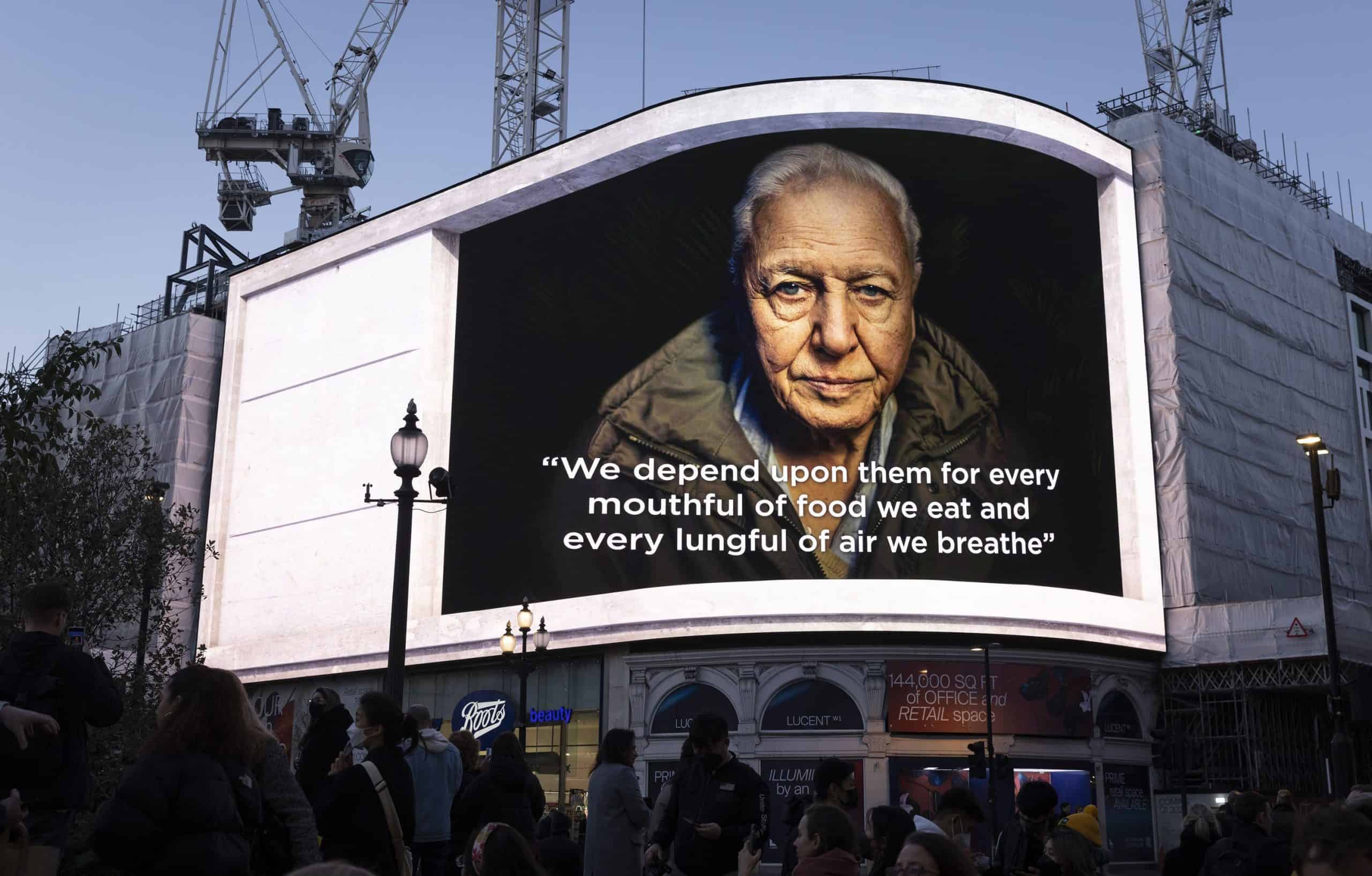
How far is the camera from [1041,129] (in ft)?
146

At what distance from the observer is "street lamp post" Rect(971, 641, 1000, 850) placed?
34.7 metres

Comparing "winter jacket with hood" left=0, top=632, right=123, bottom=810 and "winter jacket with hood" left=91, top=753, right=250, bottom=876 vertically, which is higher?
"winter jacket with hood" left=0, top=632, right=123, bottom=810

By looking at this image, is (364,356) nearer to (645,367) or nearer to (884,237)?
(645,367)

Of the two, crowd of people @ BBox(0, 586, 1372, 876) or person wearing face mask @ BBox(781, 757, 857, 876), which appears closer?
crowd of people @ BBox(0, 586, 1372, 876)

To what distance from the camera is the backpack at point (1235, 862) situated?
9.03 m

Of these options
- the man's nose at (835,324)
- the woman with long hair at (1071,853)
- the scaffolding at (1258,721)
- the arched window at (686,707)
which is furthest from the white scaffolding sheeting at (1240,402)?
the woman with long hair at (1071,853)

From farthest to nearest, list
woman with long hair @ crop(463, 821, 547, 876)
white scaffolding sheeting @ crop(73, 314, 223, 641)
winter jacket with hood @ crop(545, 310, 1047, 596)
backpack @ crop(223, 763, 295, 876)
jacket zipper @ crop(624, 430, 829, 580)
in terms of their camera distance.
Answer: white scaffolding sheeting @ crop(73, 314, 223, 641) → winter jacket with hood @ crop(545, 310, 1047, 596) → jacket zipper @ crop(624, 430, 829, 580) → backpack @ crop(223, 763, 295, 876) → woman with long hair @ crop(463, 821, 547, 876)

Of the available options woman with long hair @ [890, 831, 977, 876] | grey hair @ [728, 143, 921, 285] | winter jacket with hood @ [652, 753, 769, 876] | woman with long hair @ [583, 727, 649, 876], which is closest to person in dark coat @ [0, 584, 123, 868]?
winter jacket with hood @ [652, 753, 769, 876]

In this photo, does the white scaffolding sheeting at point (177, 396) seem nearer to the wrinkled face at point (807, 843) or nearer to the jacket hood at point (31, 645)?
the jacket hood at point (31, 645)

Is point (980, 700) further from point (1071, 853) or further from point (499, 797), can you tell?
point (1071, 853)

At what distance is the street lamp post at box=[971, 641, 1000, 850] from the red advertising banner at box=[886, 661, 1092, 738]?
321 mm

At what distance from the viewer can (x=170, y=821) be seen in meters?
5.94

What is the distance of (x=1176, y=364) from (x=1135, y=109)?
39.1 ft

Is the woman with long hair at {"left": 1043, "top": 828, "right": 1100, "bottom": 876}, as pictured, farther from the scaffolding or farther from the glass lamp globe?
the scaffolding
